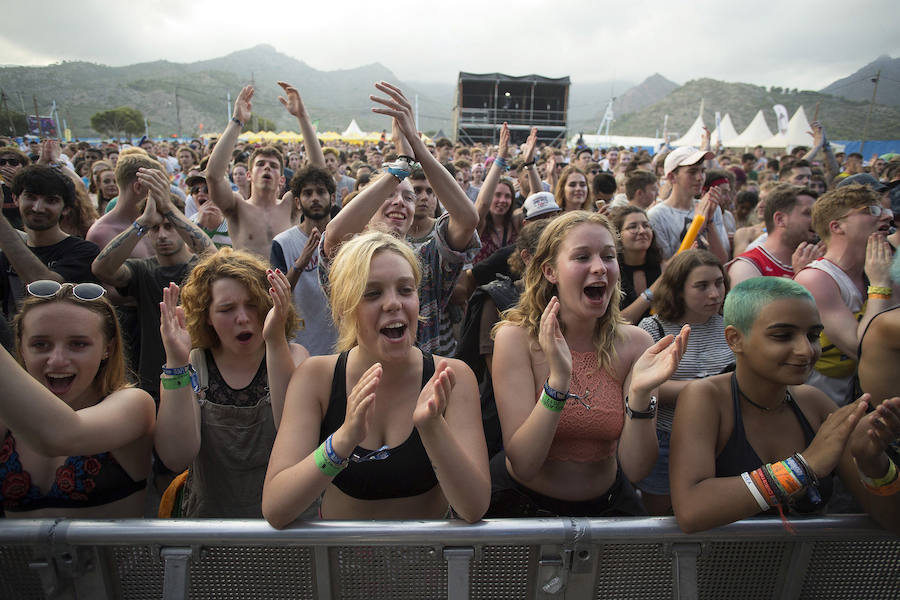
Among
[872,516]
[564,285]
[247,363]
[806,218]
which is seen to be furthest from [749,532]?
[806,218]

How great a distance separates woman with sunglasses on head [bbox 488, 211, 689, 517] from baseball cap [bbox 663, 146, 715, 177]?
106 inches

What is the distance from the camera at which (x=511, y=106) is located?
134 ft

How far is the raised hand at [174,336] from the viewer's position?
1.84 metres

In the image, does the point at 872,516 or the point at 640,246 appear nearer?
the point at 872,516

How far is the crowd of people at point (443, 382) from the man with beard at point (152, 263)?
0.02 meters

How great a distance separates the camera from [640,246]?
3.67m

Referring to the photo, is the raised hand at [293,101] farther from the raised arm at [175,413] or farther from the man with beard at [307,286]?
the raised arm at [175,413]

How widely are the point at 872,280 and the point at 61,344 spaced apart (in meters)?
3.82

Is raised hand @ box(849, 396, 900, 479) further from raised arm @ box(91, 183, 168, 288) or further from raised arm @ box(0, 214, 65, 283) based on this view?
raised arm @ box(0, 214, 65, 283)

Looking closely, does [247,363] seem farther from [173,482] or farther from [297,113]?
[297,113]

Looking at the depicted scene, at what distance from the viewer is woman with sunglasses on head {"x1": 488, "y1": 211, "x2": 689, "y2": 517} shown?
179 cm

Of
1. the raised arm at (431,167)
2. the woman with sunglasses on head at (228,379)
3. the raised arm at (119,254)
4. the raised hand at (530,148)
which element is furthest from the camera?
the raised hand at (530,148)

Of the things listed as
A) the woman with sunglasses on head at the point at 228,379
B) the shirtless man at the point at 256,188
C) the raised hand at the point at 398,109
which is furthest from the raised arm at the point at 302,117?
the woman with sunglasses on head at the point at 228,379

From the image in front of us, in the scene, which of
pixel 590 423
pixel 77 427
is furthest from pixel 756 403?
pixel 77 427
